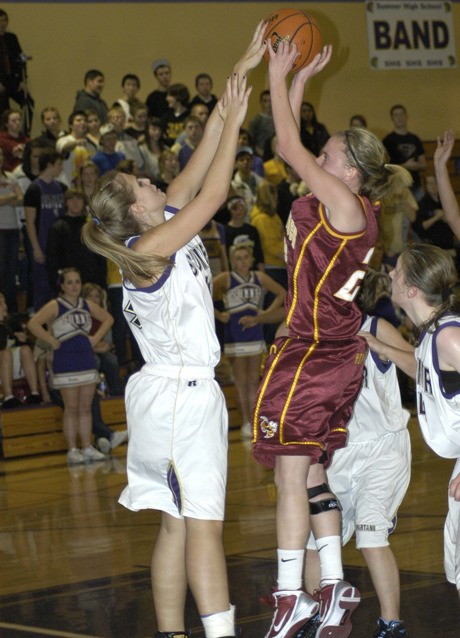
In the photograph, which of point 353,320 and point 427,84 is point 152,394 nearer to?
point 353,320

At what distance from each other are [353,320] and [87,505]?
13.8 feet

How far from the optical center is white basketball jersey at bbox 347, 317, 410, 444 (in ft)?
15.5

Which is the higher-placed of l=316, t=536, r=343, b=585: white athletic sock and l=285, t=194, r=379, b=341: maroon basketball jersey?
l=285, t=194, r=379, b=341: maroon basketball jersey

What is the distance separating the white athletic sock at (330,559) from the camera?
4.11m

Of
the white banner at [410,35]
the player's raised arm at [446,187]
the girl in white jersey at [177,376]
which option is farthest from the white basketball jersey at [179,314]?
the white banner at [410,35]

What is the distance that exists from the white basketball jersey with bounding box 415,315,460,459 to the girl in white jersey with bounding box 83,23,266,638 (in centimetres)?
73

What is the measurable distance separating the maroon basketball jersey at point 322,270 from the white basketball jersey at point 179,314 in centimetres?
38

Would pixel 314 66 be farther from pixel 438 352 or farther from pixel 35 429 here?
pixel 35 429

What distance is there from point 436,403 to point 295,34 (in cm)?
164

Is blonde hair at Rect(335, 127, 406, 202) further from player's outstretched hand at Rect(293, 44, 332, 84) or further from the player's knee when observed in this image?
the player's knee

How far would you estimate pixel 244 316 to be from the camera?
36.7 ft

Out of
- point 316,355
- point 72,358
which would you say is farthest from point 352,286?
point 72,358

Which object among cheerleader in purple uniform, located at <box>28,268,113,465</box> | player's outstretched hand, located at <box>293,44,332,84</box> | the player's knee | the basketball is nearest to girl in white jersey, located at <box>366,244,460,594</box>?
the player's knee

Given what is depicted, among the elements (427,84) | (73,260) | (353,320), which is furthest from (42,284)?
(427,84)
